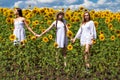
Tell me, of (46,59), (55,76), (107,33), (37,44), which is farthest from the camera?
(107,33)

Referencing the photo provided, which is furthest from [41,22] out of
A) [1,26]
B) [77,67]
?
[77,67]

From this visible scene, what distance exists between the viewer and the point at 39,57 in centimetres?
1309

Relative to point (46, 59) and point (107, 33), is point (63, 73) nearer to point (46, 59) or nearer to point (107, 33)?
point (46, 59)

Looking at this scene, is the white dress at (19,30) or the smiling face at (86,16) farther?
the white dress at (19,30)

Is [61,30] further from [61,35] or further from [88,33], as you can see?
[88,33]

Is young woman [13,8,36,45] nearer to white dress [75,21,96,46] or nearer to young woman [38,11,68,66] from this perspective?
young woman [38,11,68,66]

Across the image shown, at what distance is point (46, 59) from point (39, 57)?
0.48 metres

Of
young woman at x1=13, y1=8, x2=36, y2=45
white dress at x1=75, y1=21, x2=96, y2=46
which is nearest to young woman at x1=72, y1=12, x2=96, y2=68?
white dress at x1=75, y1=21, x2=96, y2=46

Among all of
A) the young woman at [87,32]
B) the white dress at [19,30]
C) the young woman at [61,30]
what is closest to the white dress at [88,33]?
the young woman at [87,32]

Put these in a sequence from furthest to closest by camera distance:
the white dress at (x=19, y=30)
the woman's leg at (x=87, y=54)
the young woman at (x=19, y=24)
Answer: the white dress at (x=19, y=30) < the young woman at (x=19, y=24) < the woman's leg at (x=87, y=54)

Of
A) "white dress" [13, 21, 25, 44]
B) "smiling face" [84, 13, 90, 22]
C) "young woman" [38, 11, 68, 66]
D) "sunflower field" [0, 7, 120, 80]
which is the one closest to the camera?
"sunflower field" [0, 7, 120, 80]

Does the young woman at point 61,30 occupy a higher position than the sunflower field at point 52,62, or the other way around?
the young woman at point 61,30

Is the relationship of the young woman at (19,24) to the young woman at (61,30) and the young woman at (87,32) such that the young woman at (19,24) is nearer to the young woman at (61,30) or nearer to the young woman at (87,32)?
the young woman at (61,30)

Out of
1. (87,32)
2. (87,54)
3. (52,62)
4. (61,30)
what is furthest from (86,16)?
(52,62)
